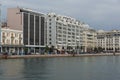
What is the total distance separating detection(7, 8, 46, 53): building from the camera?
14175cm

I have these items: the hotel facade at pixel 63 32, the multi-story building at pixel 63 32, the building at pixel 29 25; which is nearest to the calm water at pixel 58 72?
the building at pixel 29 25

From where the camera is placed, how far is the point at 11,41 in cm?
13375

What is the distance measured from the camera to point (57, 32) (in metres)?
170

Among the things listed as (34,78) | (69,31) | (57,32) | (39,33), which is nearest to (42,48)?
(39,33)

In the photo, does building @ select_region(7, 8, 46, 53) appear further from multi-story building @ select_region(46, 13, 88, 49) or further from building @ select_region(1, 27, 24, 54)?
multi-story building @ select_region(46, 13, 88, 49)

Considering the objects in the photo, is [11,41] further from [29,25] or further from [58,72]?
[58,72]

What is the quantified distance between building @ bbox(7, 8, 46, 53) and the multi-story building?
1267 cm

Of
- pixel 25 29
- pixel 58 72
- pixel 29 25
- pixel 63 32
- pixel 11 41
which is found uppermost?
pixel 29 25

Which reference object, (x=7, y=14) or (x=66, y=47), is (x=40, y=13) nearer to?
Result: (x=7, y=14)

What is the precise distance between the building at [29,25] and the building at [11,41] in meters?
4.00

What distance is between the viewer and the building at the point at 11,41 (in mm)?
129500

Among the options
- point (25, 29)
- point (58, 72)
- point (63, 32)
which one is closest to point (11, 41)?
point (25, 29)

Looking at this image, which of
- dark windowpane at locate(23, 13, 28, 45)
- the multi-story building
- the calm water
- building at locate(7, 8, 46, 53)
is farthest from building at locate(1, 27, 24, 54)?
the calm water

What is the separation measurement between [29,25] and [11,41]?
1440cm
